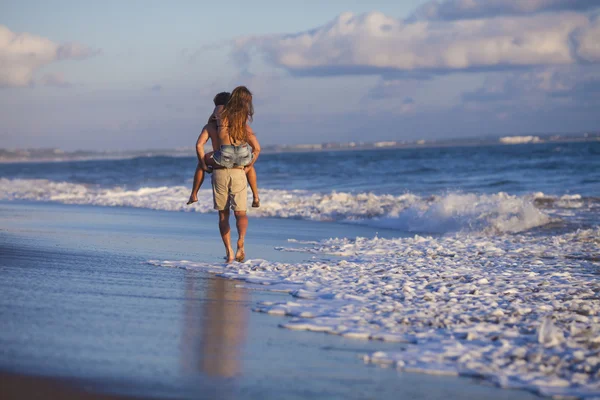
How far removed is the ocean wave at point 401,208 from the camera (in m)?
13.8

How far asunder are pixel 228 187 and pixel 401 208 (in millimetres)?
9695

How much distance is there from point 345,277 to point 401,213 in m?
9.09

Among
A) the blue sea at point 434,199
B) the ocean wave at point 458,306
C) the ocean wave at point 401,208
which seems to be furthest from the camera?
the blue sea at point 434,199

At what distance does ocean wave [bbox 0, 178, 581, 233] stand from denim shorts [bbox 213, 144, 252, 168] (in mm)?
6930

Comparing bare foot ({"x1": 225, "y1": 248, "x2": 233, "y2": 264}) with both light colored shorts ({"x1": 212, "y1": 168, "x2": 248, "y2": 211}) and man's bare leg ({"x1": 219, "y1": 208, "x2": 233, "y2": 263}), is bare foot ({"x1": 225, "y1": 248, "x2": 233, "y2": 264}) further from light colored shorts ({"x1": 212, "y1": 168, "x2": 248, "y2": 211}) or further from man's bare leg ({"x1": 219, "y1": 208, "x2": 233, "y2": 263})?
light colored shorts ({"x1": 212, "y1": 168, "x2": 248, "y2": 211})

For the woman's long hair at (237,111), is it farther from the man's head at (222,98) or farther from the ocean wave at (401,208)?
the ocean wave at (401,208)

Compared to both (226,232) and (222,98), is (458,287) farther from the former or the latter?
(222,98)

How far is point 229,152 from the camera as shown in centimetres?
774

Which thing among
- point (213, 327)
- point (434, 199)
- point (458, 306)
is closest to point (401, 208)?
point (434, 199)

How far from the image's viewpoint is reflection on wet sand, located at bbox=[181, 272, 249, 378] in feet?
12.2

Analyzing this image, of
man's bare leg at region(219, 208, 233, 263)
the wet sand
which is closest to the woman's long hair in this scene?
man's bare leg at region(219, 208, 233, 263)

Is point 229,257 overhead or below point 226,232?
below

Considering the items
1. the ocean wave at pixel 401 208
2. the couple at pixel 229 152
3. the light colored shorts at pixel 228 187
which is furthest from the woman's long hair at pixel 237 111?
the ocean wave at pixel 401 208

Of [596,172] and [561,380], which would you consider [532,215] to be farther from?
[596,172]
